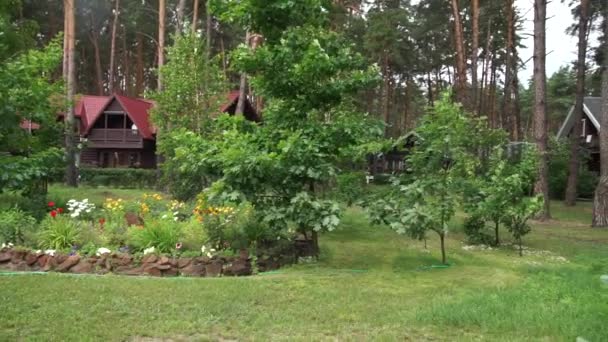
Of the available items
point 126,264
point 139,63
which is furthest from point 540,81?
point 139,63

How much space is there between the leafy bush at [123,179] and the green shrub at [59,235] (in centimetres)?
1822

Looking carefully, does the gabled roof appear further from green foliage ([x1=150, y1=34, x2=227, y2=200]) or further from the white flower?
the white flower

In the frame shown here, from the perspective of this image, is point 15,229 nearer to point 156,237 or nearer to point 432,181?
point 156,237

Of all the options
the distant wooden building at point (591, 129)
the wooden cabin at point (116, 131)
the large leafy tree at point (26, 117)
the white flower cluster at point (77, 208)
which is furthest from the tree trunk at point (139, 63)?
the white flower cluster at point (77, 208)

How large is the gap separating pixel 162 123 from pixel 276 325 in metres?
11.4

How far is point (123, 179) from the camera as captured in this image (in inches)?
1028

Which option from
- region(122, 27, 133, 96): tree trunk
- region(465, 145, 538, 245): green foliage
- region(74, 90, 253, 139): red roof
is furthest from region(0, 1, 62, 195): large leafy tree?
region(122, 27, 133, 96): tree trunk

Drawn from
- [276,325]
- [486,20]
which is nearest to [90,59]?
[486,20]

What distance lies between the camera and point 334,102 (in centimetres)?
816

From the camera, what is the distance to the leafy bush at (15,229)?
25.3 feet

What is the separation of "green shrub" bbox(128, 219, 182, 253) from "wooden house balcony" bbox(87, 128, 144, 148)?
28.9m

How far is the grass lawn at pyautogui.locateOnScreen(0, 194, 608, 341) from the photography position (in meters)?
4.58

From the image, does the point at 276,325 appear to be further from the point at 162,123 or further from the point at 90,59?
the point at 90,59

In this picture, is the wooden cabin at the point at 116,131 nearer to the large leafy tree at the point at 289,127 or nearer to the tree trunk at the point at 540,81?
the tree trunk at the point at 540,81
